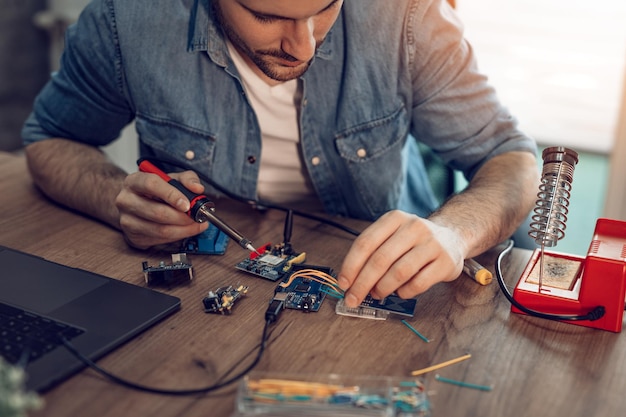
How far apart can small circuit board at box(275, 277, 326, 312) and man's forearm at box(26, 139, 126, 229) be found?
363 mm

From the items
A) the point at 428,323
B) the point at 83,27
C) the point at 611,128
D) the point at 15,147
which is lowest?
→ the point at 611,128

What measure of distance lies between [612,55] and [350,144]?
2.25 meters

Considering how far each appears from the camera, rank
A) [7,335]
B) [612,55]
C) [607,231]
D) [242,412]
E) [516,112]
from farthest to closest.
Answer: [516,112]
[612,55]
[607,231]
[7,335]
[242,412]

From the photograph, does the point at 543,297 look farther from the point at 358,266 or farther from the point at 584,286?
the point at 358,266

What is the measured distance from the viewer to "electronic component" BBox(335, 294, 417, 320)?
923 mm

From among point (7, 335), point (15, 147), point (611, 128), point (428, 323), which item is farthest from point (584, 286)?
point (611, 128)

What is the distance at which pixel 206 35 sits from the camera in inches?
50.9

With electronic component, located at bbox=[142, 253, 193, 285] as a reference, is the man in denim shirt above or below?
above

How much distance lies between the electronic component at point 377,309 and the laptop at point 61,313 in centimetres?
22

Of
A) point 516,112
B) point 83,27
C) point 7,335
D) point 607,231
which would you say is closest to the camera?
point 7,335

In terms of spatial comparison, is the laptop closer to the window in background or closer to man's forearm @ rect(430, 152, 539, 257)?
man's forearm @ rect(430, 152, 539, 257)

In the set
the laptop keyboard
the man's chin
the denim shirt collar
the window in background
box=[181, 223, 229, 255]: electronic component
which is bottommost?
the window in background

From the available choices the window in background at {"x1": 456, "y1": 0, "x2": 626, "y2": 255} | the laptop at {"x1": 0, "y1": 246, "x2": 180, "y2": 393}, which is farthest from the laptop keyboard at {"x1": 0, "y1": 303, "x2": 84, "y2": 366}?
the window in background at {"x1": 456, "y1": 0, "x2": 626, "y2": 255}

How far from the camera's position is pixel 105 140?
57.3 inches
